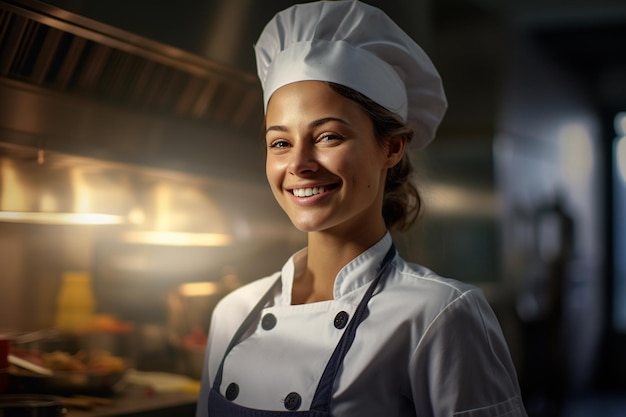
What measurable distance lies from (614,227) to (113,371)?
5.80m

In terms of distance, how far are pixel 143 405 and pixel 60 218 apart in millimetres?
513

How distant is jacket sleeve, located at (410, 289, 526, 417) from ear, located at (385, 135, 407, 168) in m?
0.29

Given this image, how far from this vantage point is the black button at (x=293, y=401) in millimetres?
1266

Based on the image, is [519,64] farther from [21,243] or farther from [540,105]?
[21,243]

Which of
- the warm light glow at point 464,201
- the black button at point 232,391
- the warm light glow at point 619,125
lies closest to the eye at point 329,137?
the black button at point 232,391

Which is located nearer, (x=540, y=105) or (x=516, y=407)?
(x=516, y=407)

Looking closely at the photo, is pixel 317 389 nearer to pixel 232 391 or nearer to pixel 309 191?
pixel 232 391

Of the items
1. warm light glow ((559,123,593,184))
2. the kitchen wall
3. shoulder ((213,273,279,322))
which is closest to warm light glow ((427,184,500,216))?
the kitchen wall

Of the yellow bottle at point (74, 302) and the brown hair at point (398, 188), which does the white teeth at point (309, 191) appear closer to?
the brown hair at point (398, 188)

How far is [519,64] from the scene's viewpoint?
5.12m

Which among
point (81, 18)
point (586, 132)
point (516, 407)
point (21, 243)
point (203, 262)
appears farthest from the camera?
point (586, 132)

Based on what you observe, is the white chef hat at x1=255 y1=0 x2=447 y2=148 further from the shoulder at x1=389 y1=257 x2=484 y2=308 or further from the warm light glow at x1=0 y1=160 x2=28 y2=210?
the warm light glow at x1=0 y1=160 x2=28 y2=210

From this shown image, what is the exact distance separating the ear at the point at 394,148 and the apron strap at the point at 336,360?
8.7 inches

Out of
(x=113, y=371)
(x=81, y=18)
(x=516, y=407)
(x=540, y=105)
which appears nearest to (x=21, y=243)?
(x=113, y=371)
